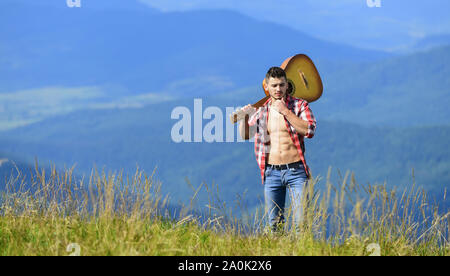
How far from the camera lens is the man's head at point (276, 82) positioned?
18.6ft

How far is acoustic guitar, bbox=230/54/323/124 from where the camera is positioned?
20.2 feet

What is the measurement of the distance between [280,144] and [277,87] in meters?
0.55

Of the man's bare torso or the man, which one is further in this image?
the man's bare torso

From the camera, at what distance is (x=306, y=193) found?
548 cm

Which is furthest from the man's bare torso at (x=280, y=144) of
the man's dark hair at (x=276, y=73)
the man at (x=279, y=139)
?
the man's dark hair at (x=276, y=73)

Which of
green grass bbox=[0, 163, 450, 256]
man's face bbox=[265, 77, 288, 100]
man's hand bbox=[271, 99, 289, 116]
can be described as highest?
man's face bbox=[265, 77, 288, 100]

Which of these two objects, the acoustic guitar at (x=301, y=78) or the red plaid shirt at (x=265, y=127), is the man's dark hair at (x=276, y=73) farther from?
the acoustic guitar at (x=301, y=78)

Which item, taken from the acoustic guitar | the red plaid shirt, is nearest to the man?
the red plaid shirt

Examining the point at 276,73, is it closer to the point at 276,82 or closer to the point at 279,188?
the point at 276,82

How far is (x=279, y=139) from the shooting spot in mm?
5871

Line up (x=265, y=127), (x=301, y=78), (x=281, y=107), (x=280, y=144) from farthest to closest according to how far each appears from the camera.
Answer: (x=301, y=78)
(x=265, y=127)
(x=280, y=144)
(x=281, y=107)

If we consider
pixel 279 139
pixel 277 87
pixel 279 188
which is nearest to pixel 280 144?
pixel 279 139

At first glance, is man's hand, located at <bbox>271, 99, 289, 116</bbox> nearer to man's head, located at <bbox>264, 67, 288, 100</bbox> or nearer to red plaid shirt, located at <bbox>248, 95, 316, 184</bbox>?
man's head, located at <bbox>264, 67, 288, 100</bbox>
